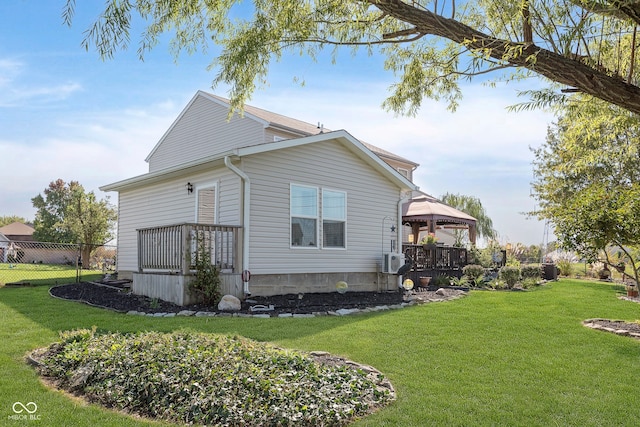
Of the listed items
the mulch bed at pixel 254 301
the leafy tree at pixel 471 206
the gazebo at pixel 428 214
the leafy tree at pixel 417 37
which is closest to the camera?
the leafy tree at pixel 417 37

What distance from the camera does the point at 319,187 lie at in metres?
10.6

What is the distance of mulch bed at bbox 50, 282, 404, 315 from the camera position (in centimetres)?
795

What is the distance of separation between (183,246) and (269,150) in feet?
8.54

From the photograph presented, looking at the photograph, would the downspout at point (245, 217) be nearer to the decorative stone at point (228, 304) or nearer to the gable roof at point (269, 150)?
the gable roof at point (269, 150)

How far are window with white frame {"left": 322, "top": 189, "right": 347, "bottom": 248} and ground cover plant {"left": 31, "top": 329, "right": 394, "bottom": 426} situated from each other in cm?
624

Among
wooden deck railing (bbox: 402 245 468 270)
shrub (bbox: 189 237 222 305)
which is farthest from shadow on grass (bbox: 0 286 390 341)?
wooden deck railing (bbox: 402 245 468 270)

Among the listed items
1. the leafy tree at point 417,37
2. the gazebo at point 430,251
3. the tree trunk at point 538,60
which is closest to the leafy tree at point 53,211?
the gazebo at point 430,251

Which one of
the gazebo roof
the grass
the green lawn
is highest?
the gazebo roof

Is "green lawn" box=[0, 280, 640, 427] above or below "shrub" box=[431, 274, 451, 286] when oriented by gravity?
below

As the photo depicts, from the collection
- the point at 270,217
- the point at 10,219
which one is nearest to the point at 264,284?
the point at 270,217

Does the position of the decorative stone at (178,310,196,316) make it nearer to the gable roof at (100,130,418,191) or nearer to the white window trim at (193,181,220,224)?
the white window trim at (193,181,220,224)

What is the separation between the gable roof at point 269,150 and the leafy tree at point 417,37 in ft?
9.25

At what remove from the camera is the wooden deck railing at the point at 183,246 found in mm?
8297

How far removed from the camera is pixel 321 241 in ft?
34.6
